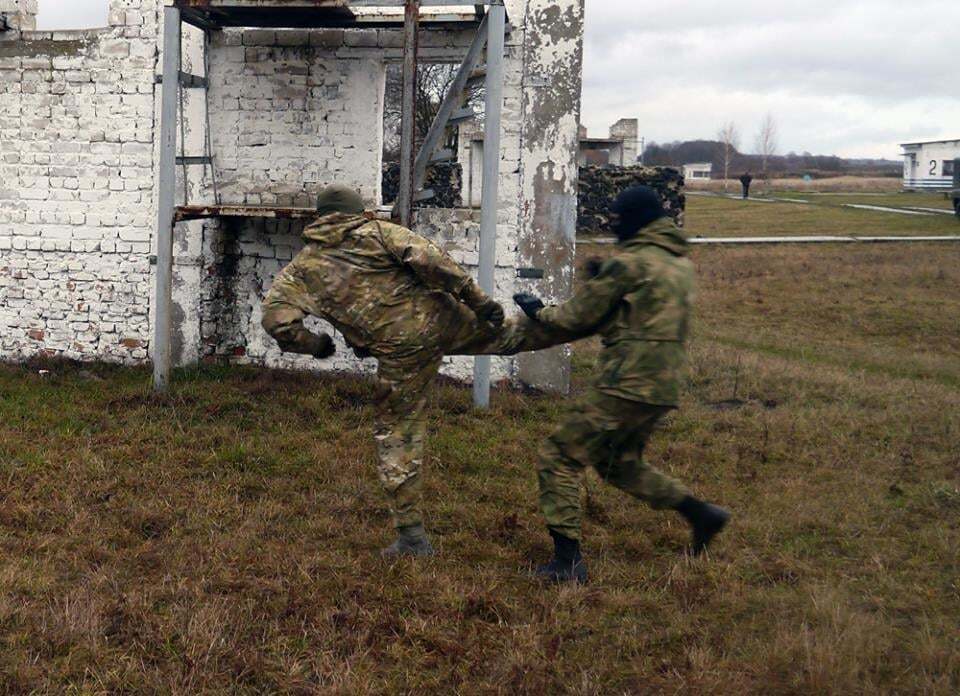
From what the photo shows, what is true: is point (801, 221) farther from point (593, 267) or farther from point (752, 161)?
point (752, 161)

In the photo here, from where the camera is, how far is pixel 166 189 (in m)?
7.81

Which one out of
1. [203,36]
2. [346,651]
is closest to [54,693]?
[346,651]

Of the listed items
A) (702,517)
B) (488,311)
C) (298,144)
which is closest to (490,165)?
(298,144)

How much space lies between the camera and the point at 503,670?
3666 mm

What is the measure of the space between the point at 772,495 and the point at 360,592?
276 centimetres

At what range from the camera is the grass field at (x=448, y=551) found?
12.1 ft

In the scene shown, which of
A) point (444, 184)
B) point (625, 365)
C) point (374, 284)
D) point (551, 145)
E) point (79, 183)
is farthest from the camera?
point (444, 184)

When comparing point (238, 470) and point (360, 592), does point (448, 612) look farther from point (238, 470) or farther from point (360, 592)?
point (238, 470)

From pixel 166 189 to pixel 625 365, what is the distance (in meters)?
4.76

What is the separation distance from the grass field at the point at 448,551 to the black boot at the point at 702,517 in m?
0.14

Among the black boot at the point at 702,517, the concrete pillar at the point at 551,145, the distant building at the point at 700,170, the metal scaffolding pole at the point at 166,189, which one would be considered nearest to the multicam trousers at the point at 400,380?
the black boot at the point at 702,517

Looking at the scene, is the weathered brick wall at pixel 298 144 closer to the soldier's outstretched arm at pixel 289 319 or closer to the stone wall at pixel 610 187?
the soldier's outstretched arm at pixel 289 319

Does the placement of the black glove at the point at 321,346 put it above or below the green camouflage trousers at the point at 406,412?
above

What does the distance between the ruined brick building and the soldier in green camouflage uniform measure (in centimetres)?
368
